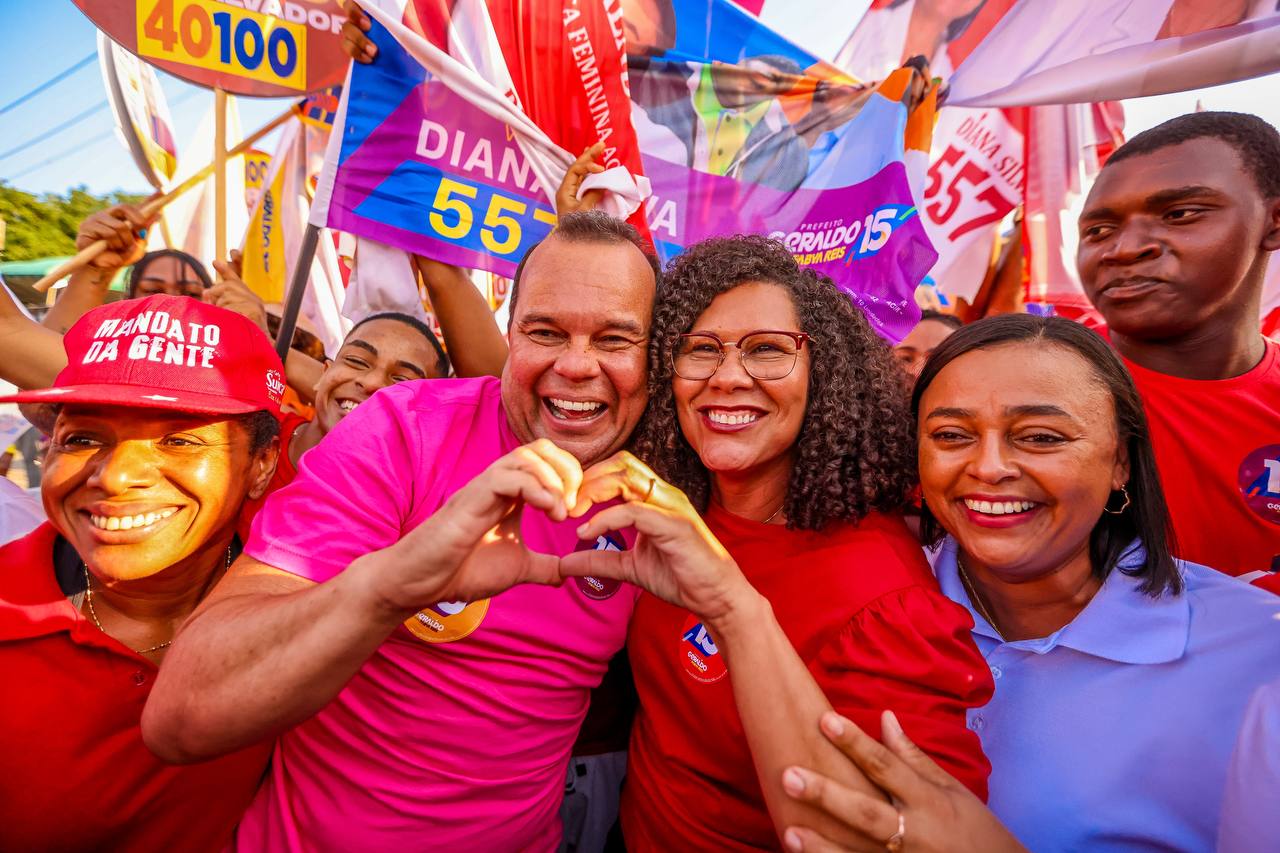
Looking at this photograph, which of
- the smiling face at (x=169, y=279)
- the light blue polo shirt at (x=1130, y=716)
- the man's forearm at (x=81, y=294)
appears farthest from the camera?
the smiling face at (x=169, y=279)

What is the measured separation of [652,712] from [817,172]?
379 centimetres

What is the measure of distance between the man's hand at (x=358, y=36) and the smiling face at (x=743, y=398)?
2.76 m

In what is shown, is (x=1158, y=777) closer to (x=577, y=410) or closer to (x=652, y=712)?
(x=652, y=712)

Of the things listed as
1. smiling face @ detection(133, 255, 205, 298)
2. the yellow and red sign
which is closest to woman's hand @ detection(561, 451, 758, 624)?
the yellow and red sign

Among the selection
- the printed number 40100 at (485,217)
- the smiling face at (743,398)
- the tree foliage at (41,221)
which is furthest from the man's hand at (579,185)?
the tree foliage at (41,221)

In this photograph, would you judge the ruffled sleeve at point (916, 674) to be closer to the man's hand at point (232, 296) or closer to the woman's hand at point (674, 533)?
the woman's hand at point (674, 533)

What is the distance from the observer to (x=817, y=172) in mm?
4656

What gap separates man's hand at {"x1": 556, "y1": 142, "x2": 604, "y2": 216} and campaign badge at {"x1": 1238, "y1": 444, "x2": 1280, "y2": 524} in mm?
3035

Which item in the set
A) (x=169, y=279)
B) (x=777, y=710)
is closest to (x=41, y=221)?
(x=169, y=279)

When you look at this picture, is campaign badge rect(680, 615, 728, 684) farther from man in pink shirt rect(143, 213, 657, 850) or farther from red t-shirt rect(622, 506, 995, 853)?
man in pink shirt rect(143, 213, 657, 850)

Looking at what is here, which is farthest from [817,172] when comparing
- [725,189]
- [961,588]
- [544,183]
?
[961,588]

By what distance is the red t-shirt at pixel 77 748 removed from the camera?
6.01ft

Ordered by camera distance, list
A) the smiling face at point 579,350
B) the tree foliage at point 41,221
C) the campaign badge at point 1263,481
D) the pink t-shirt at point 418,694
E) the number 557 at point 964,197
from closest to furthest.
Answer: the pink t-shirt at point 418,694 < the smiling face at point 579,350 < the campaign badge at point 1263,481 < the number 557 at point 964,197 < the tree foliage at point 41,221

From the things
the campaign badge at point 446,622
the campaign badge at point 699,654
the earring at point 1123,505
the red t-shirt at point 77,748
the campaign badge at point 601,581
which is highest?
the earring at point 1123,505
